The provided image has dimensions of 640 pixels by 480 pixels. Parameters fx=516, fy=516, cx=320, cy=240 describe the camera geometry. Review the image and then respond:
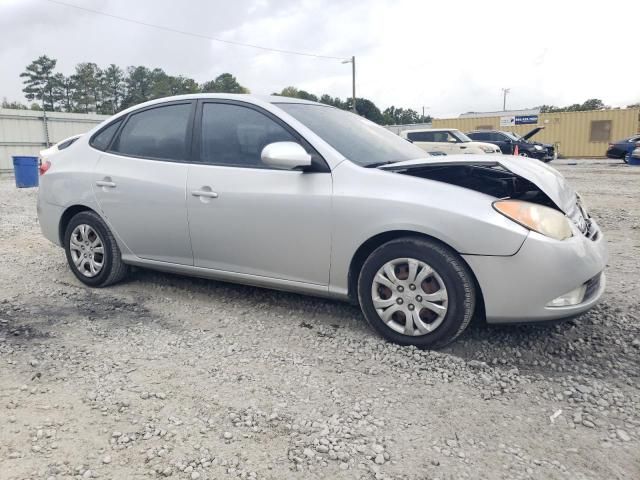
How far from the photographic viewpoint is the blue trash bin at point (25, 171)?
14.4 metres

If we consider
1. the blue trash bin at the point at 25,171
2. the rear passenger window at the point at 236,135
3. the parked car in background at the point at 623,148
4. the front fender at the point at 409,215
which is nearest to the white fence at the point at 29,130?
the blue trash bin at the point at 25,171

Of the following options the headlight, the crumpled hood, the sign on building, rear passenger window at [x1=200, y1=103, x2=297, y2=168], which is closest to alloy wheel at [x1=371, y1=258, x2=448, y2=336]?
the headlight

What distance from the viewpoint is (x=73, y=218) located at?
457 centimetres

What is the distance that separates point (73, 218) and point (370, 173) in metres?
2.82

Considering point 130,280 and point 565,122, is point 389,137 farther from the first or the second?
point 565,122

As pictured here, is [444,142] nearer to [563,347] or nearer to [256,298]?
[256,298]

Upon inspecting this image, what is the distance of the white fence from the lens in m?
19.8

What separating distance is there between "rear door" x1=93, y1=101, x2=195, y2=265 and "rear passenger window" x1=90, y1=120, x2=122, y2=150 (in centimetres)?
5

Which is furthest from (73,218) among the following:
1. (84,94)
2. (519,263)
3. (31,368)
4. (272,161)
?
(84,94)

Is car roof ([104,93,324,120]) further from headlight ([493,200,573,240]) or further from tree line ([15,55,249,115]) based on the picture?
tree line ([15,55,249,115])

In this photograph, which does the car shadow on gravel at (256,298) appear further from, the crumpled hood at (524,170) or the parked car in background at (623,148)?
the parked car in background at (623,148)

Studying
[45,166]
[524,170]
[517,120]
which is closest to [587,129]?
[517,120]

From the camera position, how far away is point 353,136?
3836 millimetres

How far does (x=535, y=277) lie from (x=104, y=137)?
370 centimetres
